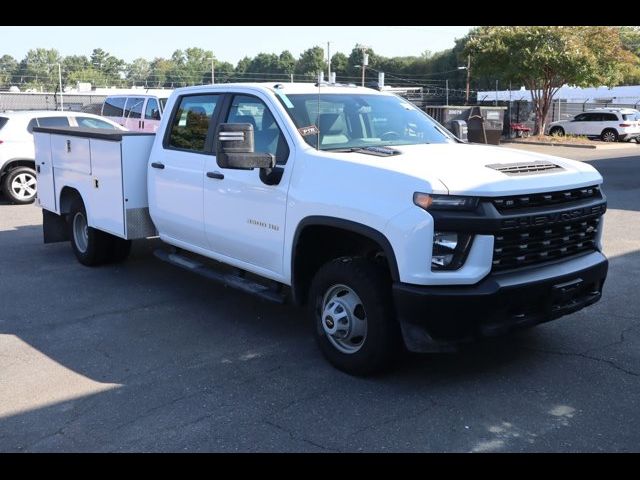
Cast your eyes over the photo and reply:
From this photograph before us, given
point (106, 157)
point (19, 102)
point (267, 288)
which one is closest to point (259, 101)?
point (267, 288)

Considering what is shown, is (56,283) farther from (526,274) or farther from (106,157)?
(526,274)

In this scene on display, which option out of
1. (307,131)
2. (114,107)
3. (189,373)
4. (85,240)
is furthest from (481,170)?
(114,107)

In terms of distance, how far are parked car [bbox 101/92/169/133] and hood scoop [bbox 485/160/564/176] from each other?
1425 cm

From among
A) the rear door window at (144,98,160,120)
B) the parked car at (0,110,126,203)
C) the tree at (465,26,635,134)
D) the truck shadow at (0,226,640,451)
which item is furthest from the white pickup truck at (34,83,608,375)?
the tree at (465,26,635,134)

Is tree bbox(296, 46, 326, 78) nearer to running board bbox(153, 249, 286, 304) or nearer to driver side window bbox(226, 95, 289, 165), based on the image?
driver side window bbox(226, 95, 289, 165)

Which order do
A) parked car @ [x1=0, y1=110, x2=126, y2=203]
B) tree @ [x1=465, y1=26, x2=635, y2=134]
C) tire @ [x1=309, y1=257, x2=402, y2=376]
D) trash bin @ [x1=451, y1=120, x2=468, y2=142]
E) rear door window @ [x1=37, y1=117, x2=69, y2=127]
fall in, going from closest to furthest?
tire @ [x1=309, y1=257, x2=402, y2=376], trash bin @ [x1=451, y1=120, x2=468, y2=142], parked car @ [x1=0, y1=110, x2=126, y2=203], rear door window @ [x1=37, y1=117, x2=69, y2=127], tree @ [x1=465, y1=26, x2=635, y2=134]

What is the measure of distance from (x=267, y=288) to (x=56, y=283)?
9.93ft

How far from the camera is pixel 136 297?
6703mm

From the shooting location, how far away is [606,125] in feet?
110

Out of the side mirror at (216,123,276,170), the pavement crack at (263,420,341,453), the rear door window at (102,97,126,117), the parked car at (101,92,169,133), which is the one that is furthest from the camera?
the rear door window at (102,97,126,117)

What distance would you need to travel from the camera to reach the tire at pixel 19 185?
40.9 feet

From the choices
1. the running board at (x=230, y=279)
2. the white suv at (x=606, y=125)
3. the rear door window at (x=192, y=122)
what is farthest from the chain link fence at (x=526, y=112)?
the running board at (x=230, y=279)

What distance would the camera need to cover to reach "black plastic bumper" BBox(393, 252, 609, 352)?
4.03 metres

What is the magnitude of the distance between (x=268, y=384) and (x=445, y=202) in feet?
5.59
